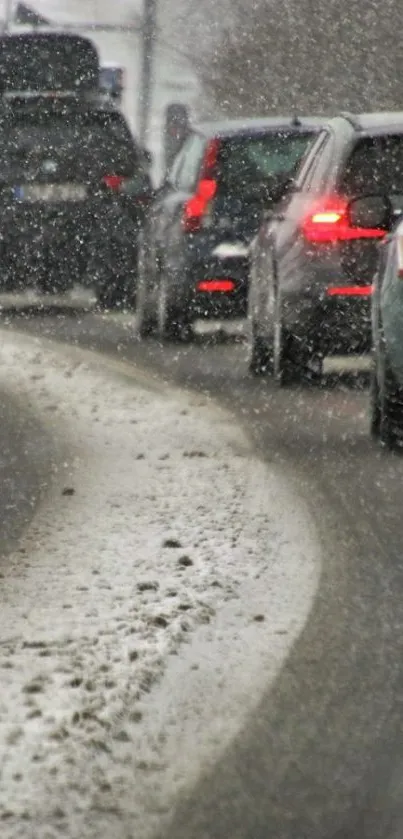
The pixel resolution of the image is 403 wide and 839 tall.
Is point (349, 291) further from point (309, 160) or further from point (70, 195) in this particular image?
point (70, 195)

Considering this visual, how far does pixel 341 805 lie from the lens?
17.5 feet

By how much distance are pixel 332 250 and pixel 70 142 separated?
887 cm

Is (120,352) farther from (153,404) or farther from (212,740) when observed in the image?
(212,740)

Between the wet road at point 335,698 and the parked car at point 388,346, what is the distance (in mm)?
129

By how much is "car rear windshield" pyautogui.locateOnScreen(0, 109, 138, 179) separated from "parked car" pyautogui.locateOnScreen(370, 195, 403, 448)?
10702 millimetres

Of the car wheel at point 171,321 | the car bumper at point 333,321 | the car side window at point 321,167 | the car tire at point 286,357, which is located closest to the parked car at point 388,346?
the car bumper at point 333,321

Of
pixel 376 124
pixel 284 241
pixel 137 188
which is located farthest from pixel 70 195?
pixel 376 124

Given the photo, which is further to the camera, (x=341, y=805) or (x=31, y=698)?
(x=31, y=698)

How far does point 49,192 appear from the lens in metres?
23.1

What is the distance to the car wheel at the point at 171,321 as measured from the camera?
1867 cm

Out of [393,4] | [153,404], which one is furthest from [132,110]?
[153,404]

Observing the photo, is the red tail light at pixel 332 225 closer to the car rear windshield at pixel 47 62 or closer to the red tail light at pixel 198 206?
the red tail light at pixel 198 206

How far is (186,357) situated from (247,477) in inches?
271

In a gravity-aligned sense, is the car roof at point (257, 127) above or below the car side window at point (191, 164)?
above
